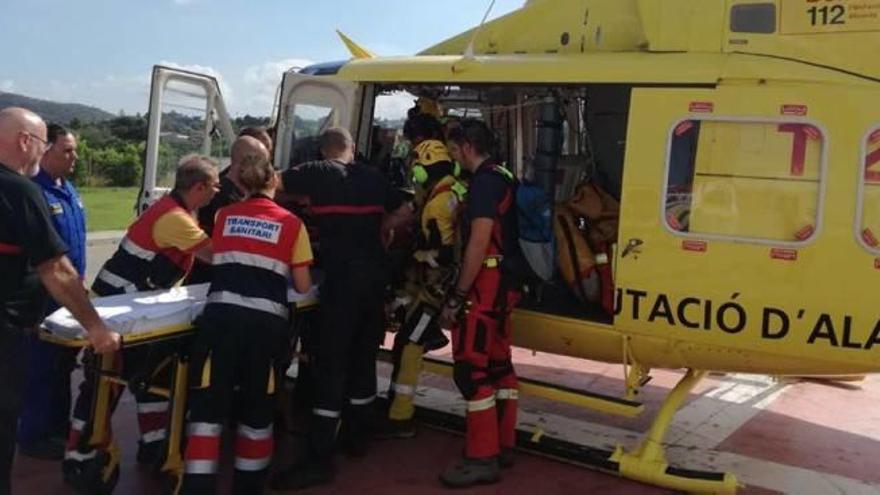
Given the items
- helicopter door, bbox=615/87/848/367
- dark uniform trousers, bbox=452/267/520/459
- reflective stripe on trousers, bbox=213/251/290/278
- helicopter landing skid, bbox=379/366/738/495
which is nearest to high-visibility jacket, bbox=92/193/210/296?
reflective stripe on trousers, bbox=213/251/290/278

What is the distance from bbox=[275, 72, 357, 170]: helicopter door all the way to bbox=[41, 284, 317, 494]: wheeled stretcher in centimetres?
183

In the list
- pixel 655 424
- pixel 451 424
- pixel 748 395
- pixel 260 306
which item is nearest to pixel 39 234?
pixel 260 306

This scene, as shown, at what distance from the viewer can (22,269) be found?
3.49m

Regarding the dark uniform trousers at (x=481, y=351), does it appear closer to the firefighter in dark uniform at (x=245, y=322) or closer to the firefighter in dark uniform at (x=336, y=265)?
the firefighter in dark uniform at (x=336, y=265)

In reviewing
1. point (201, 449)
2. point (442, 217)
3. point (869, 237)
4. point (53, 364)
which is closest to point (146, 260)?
point (201, 449)

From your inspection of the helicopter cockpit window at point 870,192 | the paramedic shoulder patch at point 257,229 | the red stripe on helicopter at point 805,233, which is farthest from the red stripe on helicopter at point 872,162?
the paramedic shoulder patch at point 257,229

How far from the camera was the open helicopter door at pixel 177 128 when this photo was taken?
6.24 meters

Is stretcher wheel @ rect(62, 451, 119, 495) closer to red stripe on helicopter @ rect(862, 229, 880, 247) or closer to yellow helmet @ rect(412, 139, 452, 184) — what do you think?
yellow helmet @ rect(412, 139, 452, 184)

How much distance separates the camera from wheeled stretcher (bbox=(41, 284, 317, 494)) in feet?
12.6

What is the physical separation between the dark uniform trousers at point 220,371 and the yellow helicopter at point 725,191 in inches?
69.6

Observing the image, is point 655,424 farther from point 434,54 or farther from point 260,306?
point 434,54

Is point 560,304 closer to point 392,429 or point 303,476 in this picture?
point 392,429

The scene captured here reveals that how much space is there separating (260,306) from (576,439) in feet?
8.72

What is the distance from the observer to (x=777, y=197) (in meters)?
4.03
